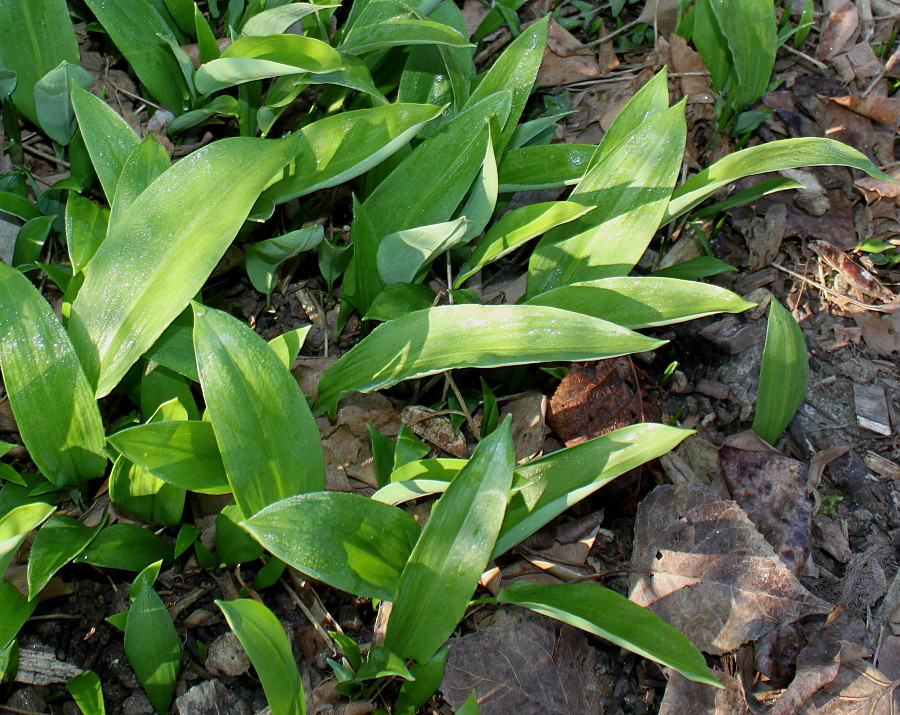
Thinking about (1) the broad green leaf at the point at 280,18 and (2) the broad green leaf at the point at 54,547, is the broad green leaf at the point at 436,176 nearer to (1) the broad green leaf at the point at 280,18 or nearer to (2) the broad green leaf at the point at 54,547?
(1) the broad green leaf at the point at 280,18

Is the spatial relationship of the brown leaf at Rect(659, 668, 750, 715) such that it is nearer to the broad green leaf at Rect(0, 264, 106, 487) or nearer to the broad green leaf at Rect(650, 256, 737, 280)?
the broad green leaf at Rect(650, 256, 737, 280)

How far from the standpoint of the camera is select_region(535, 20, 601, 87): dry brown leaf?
8.38 ft

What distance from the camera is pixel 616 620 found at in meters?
1.37

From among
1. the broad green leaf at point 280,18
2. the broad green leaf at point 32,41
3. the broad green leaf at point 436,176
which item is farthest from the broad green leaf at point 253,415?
the broad green leaf at point 32,41

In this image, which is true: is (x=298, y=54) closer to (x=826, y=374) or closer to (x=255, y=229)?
(x=255, y=229)

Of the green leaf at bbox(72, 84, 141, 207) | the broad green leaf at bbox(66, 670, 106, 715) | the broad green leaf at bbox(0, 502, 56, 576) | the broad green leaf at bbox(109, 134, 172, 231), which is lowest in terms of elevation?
the broad green leaf at bbox(66, 670, 106, 715)

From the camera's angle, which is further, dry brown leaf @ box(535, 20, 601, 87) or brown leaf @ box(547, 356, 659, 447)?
dry brown leaf @ box(535, 20, 601, 87)

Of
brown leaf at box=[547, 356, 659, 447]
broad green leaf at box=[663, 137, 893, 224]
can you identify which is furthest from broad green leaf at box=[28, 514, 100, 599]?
broad green leaf at box=[663, 137, 893, 224]

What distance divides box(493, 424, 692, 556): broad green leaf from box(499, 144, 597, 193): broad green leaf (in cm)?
78

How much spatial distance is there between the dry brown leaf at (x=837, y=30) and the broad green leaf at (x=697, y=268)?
3.90ft

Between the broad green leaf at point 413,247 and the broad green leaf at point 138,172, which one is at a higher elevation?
the broad green leaf at point 138,172

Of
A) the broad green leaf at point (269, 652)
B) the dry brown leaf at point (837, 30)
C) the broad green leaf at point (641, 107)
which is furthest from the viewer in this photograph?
the dry brown leaf at point (837, 30)

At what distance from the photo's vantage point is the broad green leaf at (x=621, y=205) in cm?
180

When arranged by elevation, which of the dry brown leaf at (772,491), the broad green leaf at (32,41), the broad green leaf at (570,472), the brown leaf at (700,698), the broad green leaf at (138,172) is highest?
the broad green leaf at (32,41)
